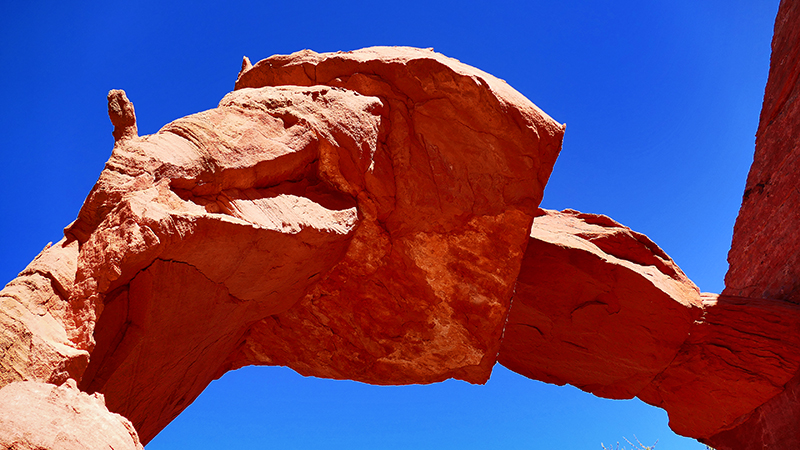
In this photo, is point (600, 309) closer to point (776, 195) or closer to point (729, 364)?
point (729, 364)

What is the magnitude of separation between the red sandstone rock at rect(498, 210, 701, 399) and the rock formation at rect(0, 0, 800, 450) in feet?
0.12

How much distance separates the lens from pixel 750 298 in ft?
32.7

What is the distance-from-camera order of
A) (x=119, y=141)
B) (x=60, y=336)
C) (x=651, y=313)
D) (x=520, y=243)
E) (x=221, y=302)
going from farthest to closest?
(x=651, y=313) < (x=520, y=243) < (x=221, y=302) < (x=119, y=141) < (x=60, y=336)

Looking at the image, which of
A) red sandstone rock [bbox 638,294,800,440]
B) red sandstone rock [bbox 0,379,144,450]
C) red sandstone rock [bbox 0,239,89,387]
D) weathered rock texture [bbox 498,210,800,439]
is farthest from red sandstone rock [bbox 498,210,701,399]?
red sandstone rock [bbox 0,379,144,450]

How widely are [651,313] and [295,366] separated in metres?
5.95

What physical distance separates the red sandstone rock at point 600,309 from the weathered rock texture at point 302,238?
2.14 metres

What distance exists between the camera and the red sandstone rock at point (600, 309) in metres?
9.72

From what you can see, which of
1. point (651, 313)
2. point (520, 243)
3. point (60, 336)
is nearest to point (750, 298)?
point (651, 313)

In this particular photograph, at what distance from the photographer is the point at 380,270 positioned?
773cm

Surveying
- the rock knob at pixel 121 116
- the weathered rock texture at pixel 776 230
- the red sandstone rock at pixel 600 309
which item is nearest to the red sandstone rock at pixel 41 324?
the rock knob at pixel 121 116

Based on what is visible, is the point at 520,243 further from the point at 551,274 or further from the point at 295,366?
the point at 295,366

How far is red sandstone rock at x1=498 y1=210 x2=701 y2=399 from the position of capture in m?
9.72

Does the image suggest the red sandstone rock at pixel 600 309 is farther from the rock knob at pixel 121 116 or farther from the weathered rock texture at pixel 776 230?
the rock knob at pixel 121 116

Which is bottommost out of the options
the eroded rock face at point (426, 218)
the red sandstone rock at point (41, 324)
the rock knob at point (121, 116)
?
the red sandstone rock at point (41, 324)
